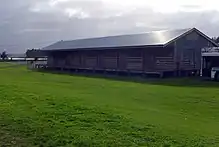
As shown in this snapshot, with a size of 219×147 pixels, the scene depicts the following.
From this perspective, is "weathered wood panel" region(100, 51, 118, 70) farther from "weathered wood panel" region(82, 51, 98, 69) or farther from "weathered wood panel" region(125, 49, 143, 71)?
"weathered wood panel" region(125, 49, 143, 71)

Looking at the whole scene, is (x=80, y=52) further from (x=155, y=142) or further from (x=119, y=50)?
(x=155, y=142)

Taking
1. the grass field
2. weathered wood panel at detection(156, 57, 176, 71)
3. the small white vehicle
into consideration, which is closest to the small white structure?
the small white vehicle

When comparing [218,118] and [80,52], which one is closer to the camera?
[218,118]

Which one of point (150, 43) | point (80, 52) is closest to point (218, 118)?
point (150, 43)

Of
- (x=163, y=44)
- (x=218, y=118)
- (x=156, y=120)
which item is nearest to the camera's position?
(x=156, y=120)

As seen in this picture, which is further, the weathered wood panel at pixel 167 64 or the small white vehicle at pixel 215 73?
the weathered wood panel at pixel 167 64

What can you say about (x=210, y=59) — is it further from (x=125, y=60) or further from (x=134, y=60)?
(x=125, y=60)

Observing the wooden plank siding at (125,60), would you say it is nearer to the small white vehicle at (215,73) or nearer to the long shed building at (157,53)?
the long shed building at (157,53)

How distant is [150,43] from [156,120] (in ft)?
89.2

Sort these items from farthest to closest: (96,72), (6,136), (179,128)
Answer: (96,72) < (179,128) < (6,136)

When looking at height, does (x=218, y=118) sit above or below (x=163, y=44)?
below

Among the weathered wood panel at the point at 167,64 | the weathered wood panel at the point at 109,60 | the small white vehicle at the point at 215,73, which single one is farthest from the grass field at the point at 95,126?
the weathered wood panel at the point at 109,60

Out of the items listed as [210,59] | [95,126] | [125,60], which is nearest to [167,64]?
[210,59]

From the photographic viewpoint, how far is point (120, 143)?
814 centimetres
